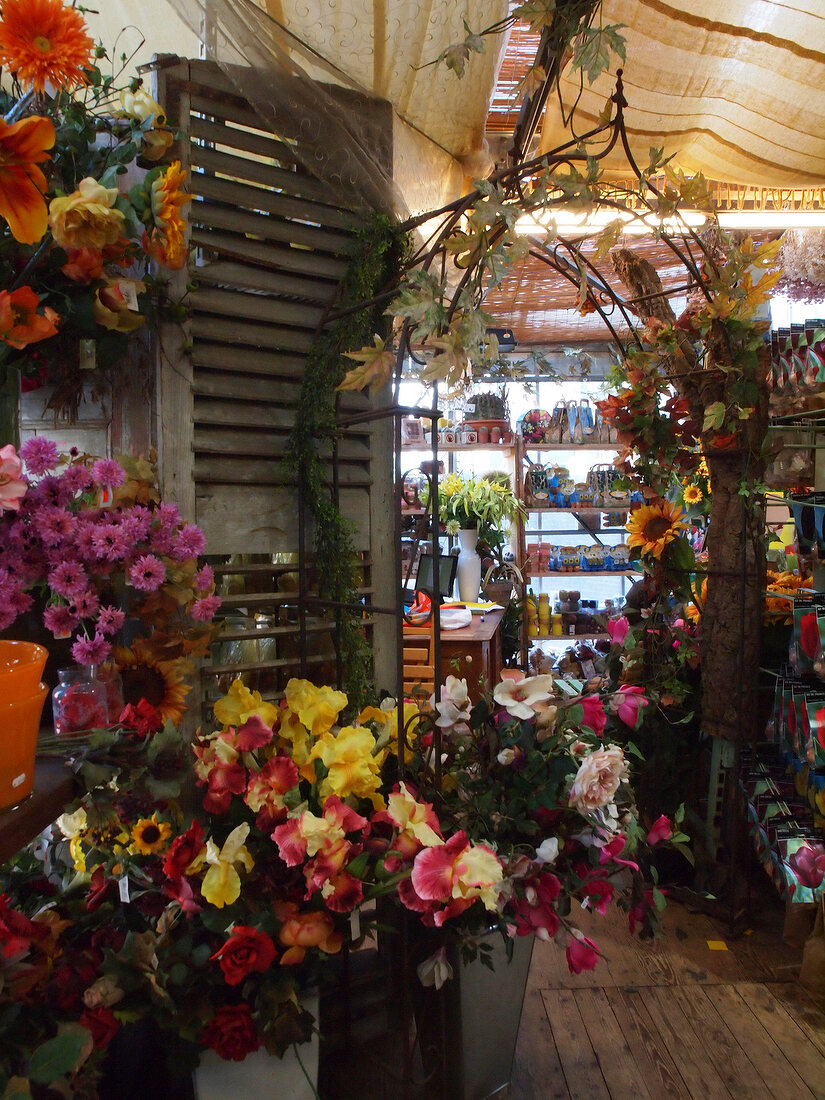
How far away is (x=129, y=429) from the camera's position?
1.43m

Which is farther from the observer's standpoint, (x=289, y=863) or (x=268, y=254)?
(x=268, y=254)

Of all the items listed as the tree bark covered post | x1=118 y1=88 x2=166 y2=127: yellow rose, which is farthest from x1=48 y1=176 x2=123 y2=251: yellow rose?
the tree bark covered post

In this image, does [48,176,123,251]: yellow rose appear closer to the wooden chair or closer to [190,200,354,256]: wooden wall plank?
[190,200,354,256]: wooden wall plank

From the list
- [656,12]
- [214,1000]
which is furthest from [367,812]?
[656,12]

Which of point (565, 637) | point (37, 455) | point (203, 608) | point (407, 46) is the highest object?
point (407, 46)

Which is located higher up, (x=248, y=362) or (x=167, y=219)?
(x=167, y=219)

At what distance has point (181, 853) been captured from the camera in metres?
1.09

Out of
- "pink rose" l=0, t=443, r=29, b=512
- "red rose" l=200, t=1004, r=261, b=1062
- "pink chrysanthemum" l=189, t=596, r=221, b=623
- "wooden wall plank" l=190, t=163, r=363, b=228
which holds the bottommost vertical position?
"red rose" l=200, t=1004, r=261, b=1062

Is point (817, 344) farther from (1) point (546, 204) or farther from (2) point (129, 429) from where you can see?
(2) point (129, 429)

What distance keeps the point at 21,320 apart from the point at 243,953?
0.87 metres

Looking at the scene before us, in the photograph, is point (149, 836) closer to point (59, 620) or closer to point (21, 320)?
point (59, 620)

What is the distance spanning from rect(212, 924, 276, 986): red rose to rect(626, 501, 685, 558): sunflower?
5.65 feet

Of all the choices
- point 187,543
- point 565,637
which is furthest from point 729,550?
point 565,637

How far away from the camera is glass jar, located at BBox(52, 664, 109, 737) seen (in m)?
0.98
